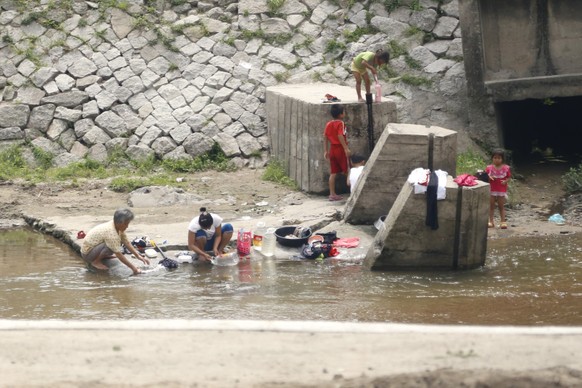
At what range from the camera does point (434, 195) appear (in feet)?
36.9

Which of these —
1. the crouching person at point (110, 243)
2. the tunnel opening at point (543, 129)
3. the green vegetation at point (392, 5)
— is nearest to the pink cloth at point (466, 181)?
the crouching person at point (110, 243)

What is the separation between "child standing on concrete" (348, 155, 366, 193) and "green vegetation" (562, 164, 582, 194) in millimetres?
3376

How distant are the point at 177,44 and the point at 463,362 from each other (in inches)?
509

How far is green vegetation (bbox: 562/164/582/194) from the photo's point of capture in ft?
49.7

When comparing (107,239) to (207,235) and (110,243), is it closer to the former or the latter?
(110,243)

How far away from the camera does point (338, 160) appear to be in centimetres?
1430

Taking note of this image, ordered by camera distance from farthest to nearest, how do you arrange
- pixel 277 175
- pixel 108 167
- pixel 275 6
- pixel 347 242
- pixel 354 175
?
pixel 275 6 → pixel 108 167 → pixel 277 175 → pixel 354 175 → pixel 347 242

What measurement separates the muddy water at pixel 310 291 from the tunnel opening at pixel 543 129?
485cm

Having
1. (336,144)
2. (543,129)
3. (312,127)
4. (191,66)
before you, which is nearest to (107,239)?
(336,144)

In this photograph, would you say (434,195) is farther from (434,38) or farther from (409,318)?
(434,38)

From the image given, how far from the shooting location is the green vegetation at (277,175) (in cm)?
1589

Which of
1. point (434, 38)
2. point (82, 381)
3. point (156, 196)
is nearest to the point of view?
point (82, 381)

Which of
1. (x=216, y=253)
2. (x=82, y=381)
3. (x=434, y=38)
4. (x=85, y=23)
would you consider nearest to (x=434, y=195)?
(x=216, y=253)

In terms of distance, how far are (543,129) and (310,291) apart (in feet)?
29.0
